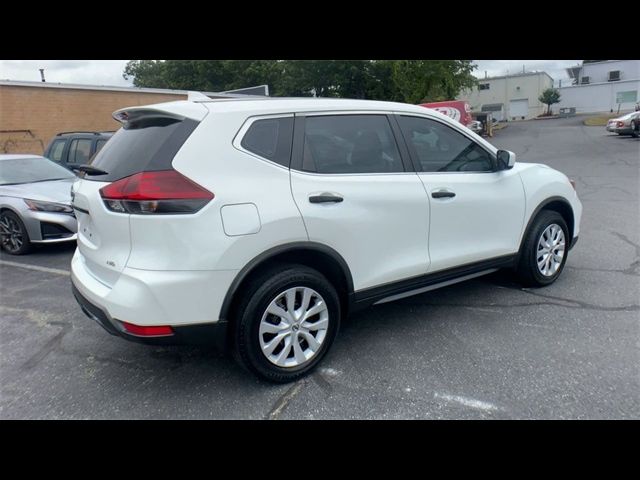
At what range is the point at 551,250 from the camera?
431 centimetres

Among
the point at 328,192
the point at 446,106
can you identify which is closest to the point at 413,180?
the point at 328,192

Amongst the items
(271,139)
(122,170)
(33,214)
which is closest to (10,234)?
(33,214)

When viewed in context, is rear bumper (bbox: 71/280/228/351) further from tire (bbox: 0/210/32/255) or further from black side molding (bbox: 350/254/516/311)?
tire (bbox: 0/210/32/255)

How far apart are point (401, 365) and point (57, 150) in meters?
8.80

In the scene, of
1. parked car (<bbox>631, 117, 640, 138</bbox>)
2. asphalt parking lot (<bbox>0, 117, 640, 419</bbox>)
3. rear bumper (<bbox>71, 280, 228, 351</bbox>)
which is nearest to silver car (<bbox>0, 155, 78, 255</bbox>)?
asphalt parking lot (<bbox>0, 117, 640, 419</bbox>)

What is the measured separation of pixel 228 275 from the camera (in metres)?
2.55

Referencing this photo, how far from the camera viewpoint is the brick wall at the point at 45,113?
1223 centimetres

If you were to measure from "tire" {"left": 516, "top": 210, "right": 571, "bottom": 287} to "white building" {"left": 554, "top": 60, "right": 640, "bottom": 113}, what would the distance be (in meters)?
57.3

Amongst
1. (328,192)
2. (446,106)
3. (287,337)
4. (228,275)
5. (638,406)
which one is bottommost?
(638,406)

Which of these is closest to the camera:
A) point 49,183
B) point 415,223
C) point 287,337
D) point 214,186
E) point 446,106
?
point 214,186

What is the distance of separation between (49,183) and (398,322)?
18.9 feet

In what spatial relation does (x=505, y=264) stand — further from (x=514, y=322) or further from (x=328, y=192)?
(x=328, y=192)

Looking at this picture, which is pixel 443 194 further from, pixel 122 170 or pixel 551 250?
pixel 122 170

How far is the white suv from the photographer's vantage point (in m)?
2.46
